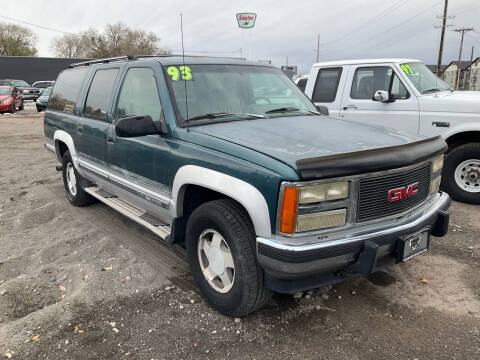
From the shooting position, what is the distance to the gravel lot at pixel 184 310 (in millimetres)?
2574

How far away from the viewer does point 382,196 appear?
2508 millimetres

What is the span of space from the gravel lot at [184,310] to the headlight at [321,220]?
2.78 feet

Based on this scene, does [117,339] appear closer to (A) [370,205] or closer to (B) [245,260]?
(B) [245,260]

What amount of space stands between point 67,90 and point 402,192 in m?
4.52

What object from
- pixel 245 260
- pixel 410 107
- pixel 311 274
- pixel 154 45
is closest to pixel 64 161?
pixel 245 260

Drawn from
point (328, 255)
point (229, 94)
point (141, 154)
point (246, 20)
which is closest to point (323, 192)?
point (328, 255)

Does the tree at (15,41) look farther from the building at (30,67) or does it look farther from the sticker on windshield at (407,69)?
the sticker on windshield at (407,69)

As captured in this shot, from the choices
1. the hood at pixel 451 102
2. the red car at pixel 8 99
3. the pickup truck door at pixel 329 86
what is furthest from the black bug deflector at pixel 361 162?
the red car at pixel 8 99

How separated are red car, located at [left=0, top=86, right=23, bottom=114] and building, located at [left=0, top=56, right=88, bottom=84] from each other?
2156cm

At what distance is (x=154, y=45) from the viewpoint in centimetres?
5844

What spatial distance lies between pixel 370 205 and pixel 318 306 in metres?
1.00

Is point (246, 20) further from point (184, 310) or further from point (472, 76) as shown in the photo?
point (472, 76)

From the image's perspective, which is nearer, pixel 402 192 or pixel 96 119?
pixel 402 192

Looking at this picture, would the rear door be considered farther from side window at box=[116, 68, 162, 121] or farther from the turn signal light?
the turn signal light
